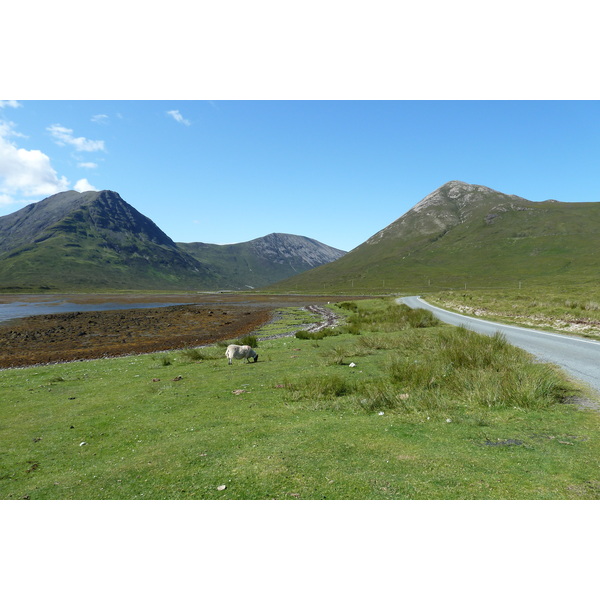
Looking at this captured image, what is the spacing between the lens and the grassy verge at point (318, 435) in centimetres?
519

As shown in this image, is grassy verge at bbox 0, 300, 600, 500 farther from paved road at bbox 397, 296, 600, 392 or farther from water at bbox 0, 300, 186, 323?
water at bbox 0, 300, 186, 323

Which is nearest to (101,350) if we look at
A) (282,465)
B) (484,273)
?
(282,465)

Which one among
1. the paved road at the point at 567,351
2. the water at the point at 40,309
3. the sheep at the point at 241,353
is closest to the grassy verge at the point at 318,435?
the paved road at the point at 567,351

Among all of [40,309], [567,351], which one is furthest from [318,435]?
[40,309]

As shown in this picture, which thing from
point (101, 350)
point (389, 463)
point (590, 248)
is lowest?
point (101, 350)

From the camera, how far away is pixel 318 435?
23.3ft

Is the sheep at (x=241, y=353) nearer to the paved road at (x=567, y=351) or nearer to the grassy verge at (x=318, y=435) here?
the grassy verge at (x=318, y=435)

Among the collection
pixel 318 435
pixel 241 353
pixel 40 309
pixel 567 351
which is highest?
pixel 567 351

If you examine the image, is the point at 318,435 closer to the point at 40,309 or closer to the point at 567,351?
the point at 567,351

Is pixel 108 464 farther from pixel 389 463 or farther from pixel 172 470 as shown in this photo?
pixel 389 463

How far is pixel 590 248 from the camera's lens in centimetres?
19100

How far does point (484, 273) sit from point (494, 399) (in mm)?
203061

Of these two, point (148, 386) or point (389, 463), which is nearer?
point (389, 463)

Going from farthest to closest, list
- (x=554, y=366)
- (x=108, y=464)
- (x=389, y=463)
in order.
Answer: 1. (x=554, y=366)
2. (x=108, y=464)
3. (x=389, y=463)
